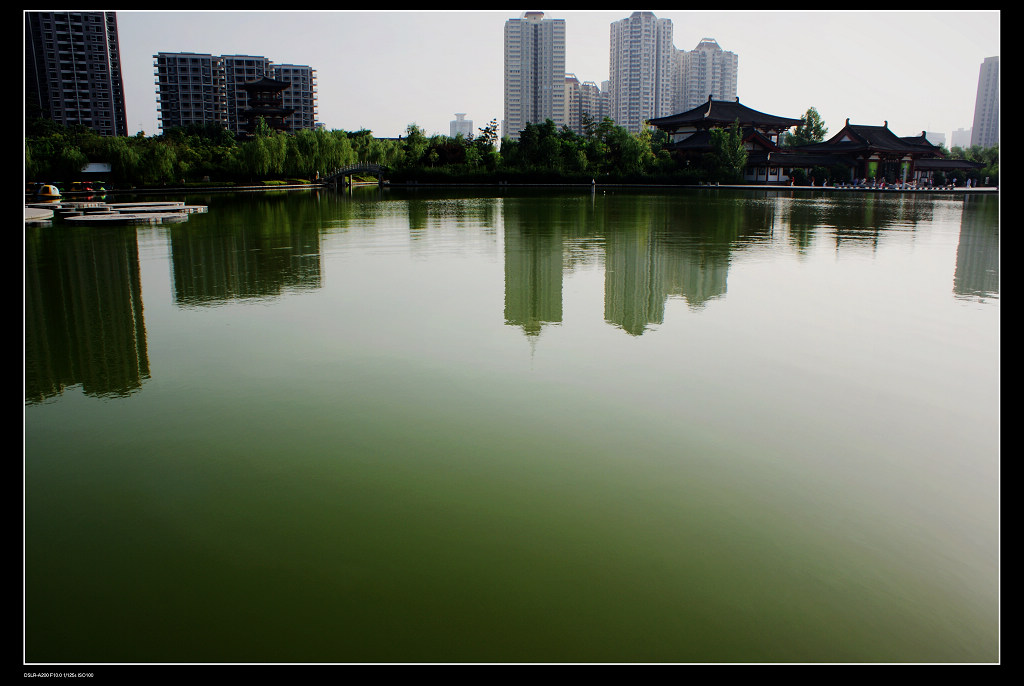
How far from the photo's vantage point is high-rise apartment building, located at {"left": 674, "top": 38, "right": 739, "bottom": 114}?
110375 mm

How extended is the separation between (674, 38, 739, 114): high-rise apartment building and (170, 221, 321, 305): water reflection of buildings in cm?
10723

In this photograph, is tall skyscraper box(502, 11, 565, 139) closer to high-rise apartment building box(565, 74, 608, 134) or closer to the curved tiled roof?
high-rise apartment building box(565, 74, 608, 134)

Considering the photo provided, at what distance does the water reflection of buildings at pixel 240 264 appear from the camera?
25.2 feet

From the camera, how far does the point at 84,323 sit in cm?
611

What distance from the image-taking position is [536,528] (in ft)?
9.10

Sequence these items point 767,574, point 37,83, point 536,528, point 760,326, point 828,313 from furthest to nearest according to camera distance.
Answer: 1. point 37,83
2. point 828,313
3. point 760,326
4. point 536,528
5. point 767,574

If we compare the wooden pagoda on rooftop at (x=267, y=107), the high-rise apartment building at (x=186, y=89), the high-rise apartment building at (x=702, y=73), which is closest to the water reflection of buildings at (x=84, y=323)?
the wooden pagoda on rooftop at (x=267, y=107)

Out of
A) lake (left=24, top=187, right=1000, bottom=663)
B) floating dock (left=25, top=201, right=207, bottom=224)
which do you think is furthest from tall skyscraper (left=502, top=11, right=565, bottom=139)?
lake (left=24, top=187, right=1000, bottom=663)

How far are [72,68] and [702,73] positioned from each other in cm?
8590

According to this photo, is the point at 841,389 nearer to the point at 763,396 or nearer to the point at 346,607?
the point at 763,396

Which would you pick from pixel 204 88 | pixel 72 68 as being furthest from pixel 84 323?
pixel 204 88

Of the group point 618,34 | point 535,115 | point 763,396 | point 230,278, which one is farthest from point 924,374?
point 618,34
